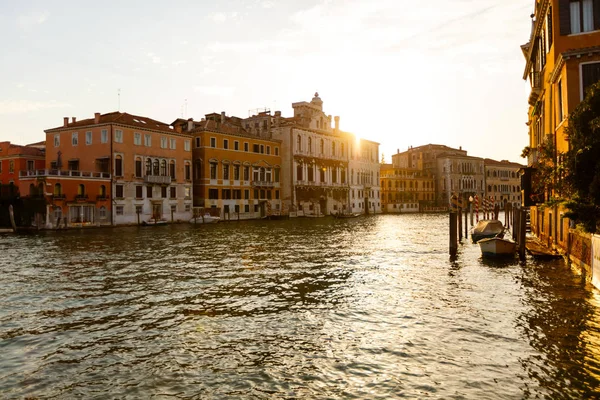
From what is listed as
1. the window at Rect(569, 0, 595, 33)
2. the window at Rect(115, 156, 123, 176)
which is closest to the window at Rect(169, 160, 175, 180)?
the window at Rect(115, 156, 123, 176)

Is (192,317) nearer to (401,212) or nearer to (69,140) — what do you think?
(69,140)

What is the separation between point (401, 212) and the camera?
7650 cm

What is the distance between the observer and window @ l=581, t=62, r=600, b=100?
13.3m

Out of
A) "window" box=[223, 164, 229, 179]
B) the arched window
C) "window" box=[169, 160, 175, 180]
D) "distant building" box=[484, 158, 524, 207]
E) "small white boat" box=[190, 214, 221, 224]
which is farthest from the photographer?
"distant building" box=[484, 158, 524, 207]

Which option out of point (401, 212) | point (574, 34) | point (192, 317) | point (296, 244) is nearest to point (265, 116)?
point (401, 212)

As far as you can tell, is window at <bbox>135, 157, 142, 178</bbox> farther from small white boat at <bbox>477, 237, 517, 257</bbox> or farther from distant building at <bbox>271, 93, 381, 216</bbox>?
small white boat at <bbox>477, 237, 517, 257</bbox>

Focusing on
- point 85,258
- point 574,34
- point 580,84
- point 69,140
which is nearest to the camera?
point 580,84

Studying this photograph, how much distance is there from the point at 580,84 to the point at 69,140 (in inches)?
1512

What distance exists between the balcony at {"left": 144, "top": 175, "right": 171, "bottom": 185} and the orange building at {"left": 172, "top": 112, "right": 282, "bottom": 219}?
→ 4277mm

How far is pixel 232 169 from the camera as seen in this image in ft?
158

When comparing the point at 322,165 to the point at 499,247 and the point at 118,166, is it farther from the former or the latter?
the point at 499,247

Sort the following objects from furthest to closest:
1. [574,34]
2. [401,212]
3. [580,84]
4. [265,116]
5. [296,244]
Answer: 1. [401,212]
2. [265,116]
3. [296,244]
4. [574,34]
5. [580,84]

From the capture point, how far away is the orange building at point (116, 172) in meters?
35.6

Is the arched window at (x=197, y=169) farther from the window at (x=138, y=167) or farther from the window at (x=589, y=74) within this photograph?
the window at (x=589, y=74)
